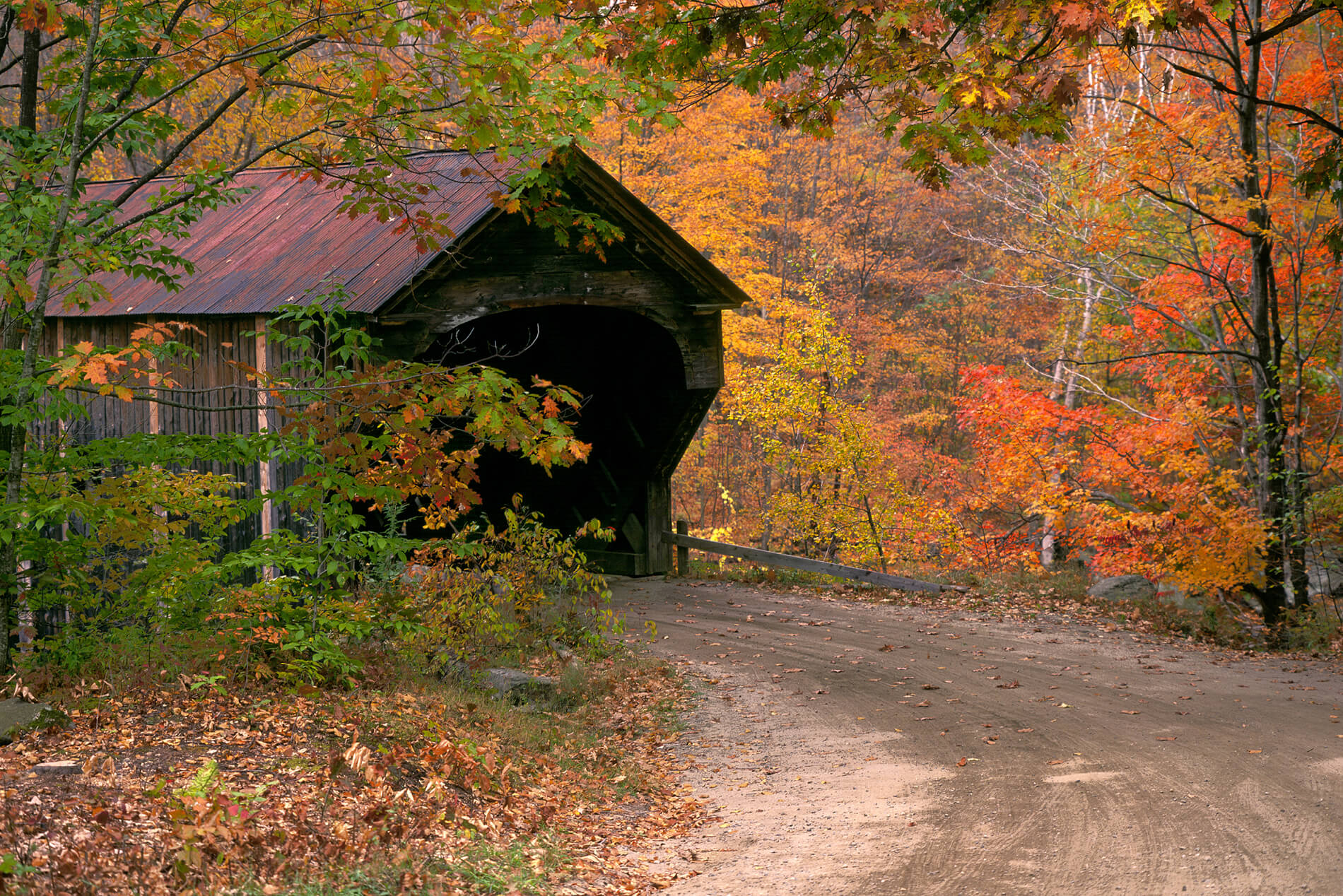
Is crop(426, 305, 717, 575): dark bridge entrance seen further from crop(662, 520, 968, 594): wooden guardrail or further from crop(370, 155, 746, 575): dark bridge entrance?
crop(662, 520, 968, 594): wooden guardrail

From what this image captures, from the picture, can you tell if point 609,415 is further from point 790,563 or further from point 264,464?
point 264,464

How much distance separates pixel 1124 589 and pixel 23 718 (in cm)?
1266

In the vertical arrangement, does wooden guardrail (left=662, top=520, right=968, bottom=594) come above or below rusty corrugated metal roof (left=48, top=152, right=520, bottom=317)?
below

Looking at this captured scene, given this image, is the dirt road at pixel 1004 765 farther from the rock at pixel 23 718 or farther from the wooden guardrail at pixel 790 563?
the rock at pixel 23 718

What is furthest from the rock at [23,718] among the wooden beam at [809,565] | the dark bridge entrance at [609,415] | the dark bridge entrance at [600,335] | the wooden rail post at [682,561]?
the wooden rail post at [682,561]

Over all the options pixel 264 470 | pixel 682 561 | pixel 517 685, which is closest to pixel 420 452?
pixel 517 685

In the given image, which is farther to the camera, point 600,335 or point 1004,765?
point 600,335

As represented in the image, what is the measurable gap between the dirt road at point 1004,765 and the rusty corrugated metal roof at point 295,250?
168 inches

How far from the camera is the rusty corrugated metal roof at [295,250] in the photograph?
9.09 m

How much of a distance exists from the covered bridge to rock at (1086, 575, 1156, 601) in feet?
19.0

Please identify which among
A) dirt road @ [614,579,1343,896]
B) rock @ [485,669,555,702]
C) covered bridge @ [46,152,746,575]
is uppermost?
covered bridge @ [46,152,746,575]

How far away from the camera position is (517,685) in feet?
24.4

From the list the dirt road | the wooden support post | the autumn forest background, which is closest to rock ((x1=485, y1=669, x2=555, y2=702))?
the autumn forest background

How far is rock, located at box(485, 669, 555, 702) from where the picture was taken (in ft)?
24.2
